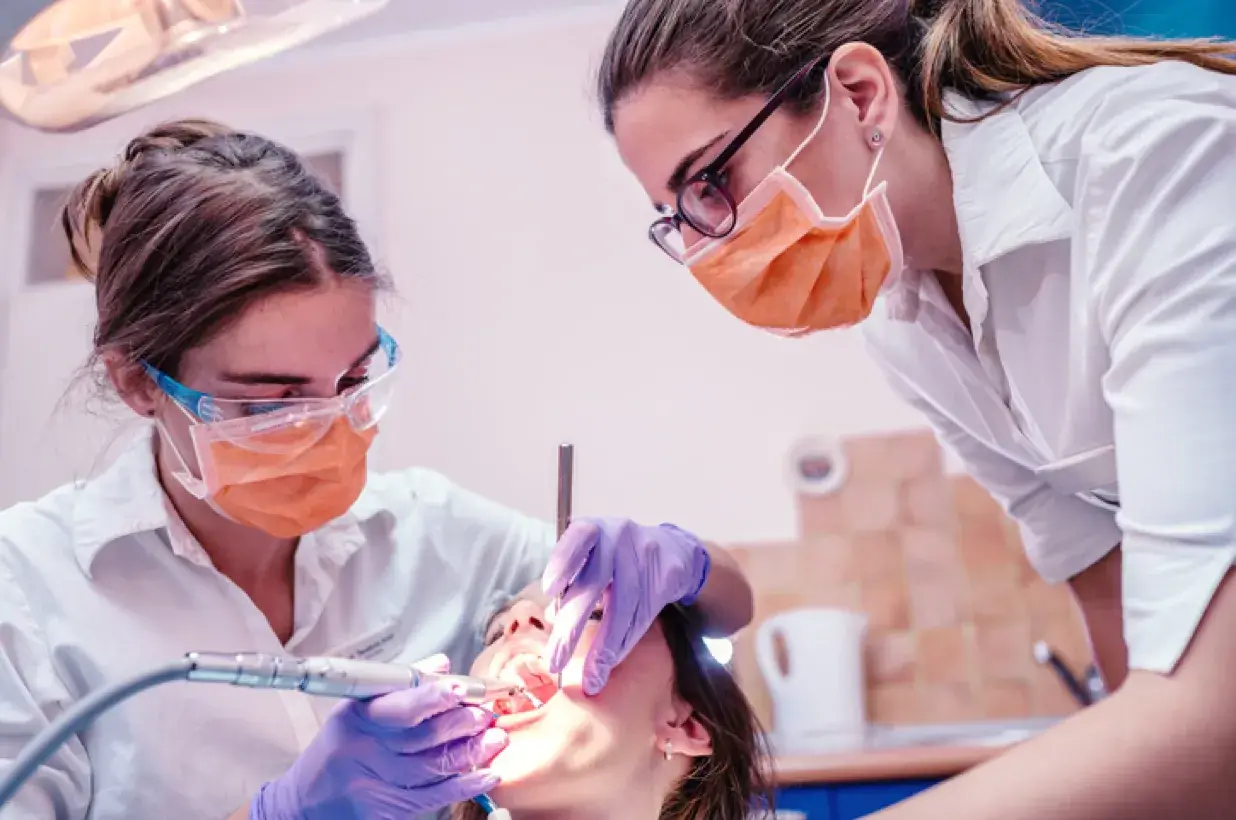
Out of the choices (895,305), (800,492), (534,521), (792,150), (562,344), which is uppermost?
(792,150)

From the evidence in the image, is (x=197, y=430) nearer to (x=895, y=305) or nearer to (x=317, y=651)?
(x=317, y=651)

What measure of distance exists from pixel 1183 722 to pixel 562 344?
6.19 ft

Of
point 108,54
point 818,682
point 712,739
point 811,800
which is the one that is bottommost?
point 818,682

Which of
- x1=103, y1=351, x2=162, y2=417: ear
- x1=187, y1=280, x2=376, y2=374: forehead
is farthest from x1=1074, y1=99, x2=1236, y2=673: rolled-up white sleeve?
x1=103, y1=351, x2=162, y2=417: ear


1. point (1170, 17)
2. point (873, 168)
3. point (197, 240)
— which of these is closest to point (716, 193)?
point (873, 168)

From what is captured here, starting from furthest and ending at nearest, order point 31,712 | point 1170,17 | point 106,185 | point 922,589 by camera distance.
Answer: point 922,589
point 1170,17
point 106,185
point 31,712

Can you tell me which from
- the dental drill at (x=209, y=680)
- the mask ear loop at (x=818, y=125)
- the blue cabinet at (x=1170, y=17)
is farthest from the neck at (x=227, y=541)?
the blue cabinet at (x=1170, y=17)

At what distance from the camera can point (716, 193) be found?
128cm

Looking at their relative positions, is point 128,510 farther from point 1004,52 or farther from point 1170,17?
point 1170,17

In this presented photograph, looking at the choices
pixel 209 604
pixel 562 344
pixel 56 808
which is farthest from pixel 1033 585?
pixel 56 808

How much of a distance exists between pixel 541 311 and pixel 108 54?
1477 millimetres

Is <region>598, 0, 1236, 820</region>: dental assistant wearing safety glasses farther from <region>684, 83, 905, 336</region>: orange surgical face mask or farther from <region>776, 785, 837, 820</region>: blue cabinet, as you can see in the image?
<region>776, 785, 837, 820</region>: blue cabinet

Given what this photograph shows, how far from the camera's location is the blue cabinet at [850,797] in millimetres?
2031

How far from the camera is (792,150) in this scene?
126 centimetres
